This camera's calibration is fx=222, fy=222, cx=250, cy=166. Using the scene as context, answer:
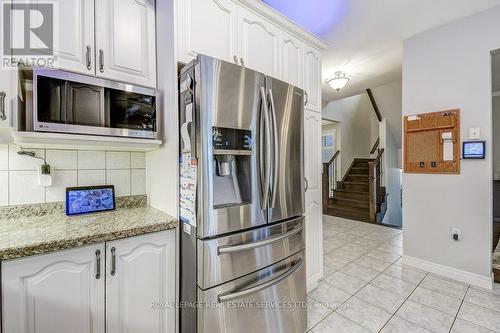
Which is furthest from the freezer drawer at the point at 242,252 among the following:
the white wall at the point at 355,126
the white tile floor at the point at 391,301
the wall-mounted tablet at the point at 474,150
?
the white wall at the point at 355,126

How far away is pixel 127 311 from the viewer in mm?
1176

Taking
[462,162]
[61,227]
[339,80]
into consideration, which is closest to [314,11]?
[339,80]

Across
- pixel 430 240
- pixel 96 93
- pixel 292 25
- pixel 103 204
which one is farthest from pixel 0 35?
pixel 430 240

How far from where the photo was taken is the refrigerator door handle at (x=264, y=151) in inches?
53.1

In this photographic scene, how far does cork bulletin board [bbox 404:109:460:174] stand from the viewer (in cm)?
238

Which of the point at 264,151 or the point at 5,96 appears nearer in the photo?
the point at 5,96

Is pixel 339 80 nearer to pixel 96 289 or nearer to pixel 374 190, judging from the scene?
pixel 374 190

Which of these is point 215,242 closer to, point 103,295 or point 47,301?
point 103,295

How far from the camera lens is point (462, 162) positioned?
2326 millimetres

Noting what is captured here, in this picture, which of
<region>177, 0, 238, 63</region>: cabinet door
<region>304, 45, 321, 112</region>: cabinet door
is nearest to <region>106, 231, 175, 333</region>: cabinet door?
<region>177, 0, 238, 63</region>: cabinet door

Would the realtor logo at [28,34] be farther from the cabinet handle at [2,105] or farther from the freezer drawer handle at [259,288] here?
the freezer drawer handle at [259,288]

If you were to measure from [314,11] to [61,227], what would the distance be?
267cm

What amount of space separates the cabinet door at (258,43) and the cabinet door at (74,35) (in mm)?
933

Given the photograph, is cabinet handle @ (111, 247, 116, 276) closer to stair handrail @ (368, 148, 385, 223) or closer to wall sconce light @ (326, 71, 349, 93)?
wall sconce light @ (326, 71, 349, 93)
